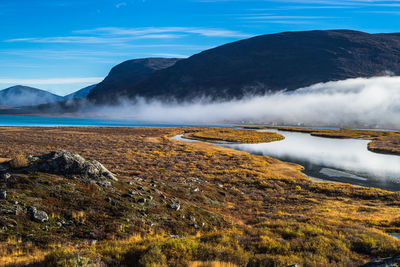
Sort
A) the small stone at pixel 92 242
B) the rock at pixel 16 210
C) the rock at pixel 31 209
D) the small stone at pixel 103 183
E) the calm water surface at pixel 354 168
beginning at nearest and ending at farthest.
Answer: the small stone at pixel 92 242 < the rock at pixel 16 210 < the rock at pixel 31 209 < the small stone at pixel 103 183 < the calm water surface at pixel 354 168

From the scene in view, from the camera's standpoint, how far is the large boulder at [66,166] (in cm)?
1495

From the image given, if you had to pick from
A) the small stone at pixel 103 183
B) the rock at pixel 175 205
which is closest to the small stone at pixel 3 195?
the small stone at pixel 103 183

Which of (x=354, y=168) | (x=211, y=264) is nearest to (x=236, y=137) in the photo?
(x=354, y=168)

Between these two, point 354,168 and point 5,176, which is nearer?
point 5,176

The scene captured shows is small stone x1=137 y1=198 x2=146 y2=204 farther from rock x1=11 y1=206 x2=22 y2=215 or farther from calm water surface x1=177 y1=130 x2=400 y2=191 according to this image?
calm water surface x1=177 y1=130 x2=400 y2=191

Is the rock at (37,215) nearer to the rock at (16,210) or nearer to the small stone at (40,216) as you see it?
the small stone at (40,216)

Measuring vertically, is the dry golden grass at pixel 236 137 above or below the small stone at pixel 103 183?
below

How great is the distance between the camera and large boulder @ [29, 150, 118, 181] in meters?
14.9

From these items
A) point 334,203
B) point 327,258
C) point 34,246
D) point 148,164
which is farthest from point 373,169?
point 34,246

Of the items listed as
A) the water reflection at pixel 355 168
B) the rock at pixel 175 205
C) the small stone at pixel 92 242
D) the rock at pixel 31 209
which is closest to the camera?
the small stone at pixel 92 242

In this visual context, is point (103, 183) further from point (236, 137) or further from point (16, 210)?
point (236, 137)

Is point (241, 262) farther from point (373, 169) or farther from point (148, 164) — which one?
point (373, 169)

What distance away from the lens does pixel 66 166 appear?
49.7 ft

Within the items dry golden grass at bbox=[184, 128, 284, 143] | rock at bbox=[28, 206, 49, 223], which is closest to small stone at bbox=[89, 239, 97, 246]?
rock at bbox=[28, 206, 49, 223]
